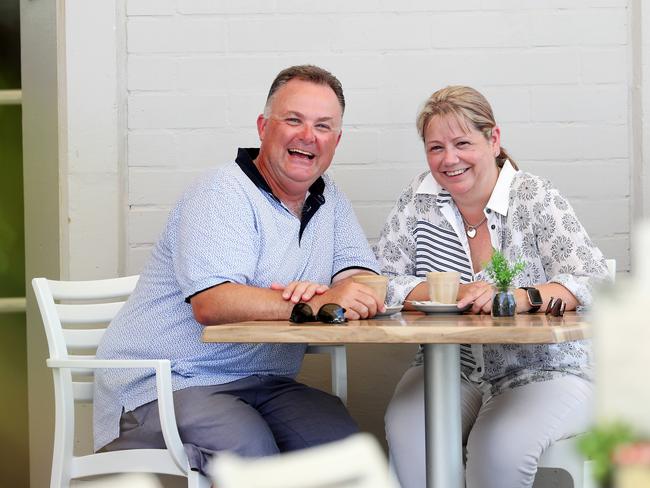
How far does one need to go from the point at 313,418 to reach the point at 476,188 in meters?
0.74

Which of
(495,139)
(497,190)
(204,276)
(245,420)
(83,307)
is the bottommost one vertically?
(245,420)

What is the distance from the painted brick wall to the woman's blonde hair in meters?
0.60

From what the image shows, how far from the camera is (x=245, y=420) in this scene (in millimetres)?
2242

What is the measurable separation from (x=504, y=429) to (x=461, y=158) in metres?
0.71

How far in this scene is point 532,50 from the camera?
10.7ft

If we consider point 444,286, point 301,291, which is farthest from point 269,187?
point 444,286

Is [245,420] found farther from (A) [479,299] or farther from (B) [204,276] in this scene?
(A) [479,299]

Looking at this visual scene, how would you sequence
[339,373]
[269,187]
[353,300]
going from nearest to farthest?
[353,300], [269,187], [339,373]

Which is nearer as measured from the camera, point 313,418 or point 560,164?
point 313,418

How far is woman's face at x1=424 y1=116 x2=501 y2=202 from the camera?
2584 millimetres

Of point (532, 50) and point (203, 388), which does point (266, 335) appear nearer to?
point (203, 388)

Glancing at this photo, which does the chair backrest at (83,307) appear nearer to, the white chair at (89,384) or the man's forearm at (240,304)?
the white chair at (89,384)

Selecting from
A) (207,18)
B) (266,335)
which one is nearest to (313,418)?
(266,335)

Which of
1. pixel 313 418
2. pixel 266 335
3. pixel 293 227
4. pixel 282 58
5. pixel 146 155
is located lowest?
pixel 313 418
